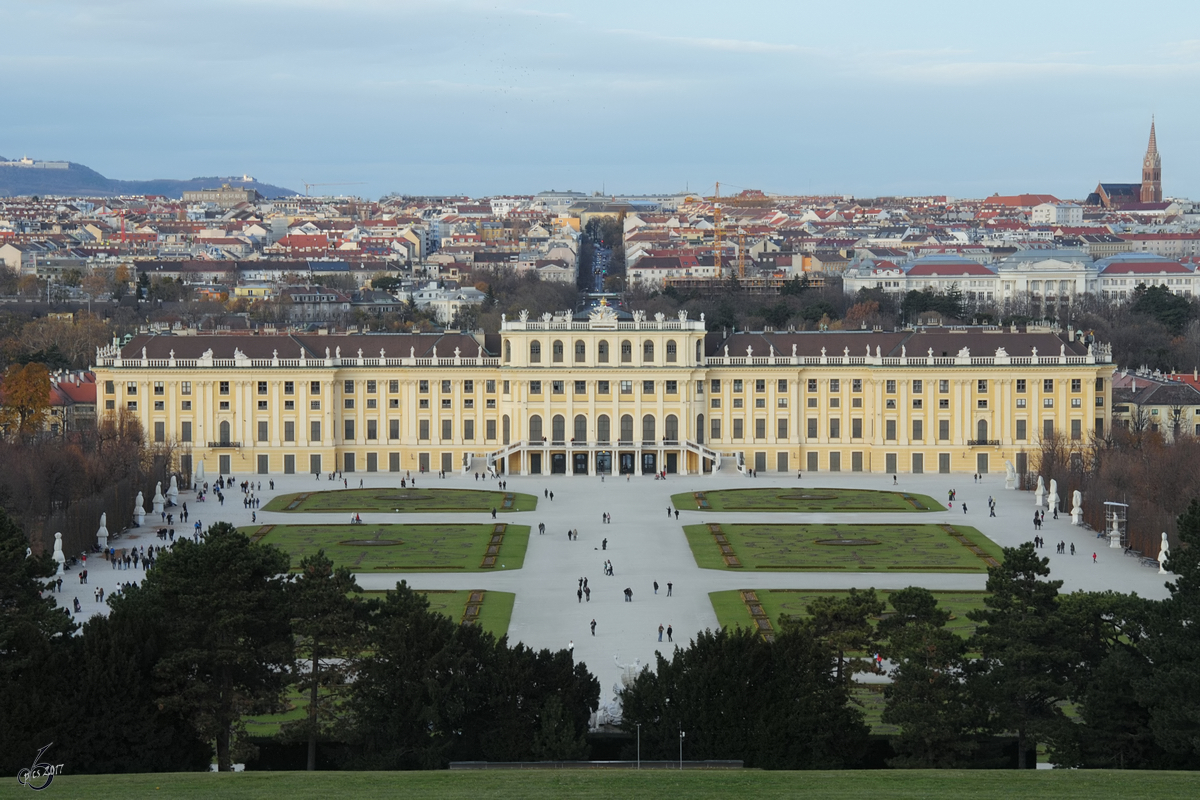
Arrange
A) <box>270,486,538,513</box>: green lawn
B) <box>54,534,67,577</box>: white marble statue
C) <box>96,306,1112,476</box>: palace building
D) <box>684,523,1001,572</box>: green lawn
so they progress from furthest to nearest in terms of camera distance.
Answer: <box>96,306,1112,476</box>: palace building, <box>270,486,538,513</box>: green lawn, <box>684,523,1001,572</box>: green lawn, <box>54,534,67,577</box>: white marble statue

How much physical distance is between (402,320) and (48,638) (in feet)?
366

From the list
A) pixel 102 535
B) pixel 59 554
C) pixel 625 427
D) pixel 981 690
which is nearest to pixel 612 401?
pixel 625 427

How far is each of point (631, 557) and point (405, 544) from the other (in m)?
8.17

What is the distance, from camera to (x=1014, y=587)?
38125 mm

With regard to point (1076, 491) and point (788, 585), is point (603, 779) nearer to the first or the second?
point (788, 585)

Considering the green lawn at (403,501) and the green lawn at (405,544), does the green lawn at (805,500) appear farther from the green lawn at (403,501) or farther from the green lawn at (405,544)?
the green lawn at (405,544)

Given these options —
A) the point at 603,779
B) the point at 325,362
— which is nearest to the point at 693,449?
the point at 325,362

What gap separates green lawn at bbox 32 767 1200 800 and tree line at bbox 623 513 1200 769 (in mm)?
2245

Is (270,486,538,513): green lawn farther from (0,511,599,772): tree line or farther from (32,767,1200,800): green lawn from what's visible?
(32,767,1200,800): green lawn

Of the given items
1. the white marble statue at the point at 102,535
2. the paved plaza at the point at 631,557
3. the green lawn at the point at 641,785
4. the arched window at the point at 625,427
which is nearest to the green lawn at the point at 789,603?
the paved plaza at the point at 631,557

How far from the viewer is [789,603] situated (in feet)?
178

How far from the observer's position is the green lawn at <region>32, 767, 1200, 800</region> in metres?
30.8

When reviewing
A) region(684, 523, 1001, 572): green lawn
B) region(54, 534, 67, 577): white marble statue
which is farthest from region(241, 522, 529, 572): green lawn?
region(684, 523, 1001, 572): green lawn

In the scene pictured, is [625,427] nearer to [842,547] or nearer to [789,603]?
[842,547]
